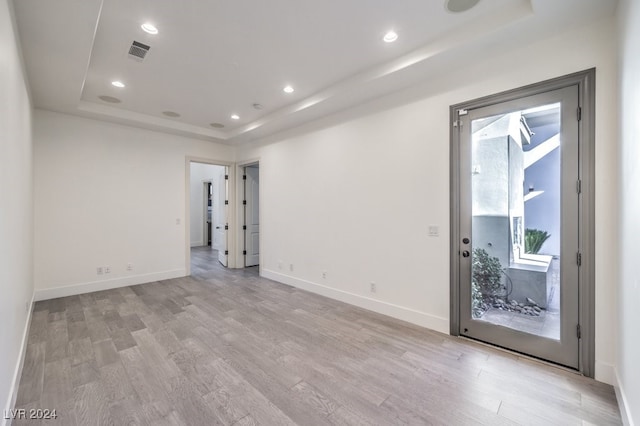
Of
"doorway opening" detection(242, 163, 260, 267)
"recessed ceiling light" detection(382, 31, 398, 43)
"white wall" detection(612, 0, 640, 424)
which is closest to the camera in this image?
"white wall" detection(612, 0, 640, 424)

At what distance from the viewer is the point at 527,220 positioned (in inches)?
100

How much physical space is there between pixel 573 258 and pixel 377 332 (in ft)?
6.31

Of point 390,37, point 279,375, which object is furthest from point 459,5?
point 279,375

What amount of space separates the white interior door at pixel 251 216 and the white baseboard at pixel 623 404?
5990 millimetres

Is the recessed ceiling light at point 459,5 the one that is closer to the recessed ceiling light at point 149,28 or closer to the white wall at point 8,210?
the recessed ceiling light at point 149,28

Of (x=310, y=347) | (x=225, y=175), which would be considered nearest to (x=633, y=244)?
(x=310, y=347)

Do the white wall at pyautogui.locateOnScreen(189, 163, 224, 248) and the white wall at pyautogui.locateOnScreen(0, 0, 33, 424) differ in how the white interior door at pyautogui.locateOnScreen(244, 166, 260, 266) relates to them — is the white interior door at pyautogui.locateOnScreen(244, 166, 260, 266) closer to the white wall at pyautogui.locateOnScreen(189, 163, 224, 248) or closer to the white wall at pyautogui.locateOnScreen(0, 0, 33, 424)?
the white wall at pyautogui.locateOnScreen(189, 163, 224, 248)

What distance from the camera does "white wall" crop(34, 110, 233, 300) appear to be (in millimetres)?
4133

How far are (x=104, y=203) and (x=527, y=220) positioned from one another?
19.7ft

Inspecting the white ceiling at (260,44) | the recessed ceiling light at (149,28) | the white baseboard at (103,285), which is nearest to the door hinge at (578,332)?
the white ceiling at (260,44)

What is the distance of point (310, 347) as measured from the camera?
2.71m

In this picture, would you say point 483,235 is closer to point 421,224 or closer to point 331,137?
point 421,224

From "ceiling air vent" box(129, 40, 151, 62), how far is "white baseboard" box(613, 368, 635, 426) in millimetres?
4731

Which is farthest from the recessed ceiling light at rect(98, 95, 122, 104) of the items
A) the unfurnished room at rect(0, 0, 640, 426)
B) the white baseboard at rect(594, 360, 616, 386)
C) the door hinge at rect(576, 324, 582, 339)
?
the white baseboard at rect(594, 360, 616, 386)
